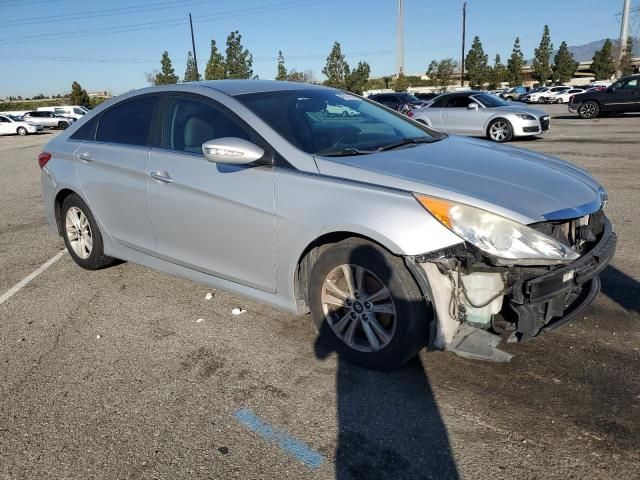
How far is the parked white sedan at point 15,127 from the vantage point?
3588 centimetres

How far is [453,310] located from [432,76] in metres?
86.0

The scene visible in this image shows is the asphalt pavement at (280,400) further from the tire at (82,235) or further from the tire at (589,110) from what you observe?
the tire at (589,110)

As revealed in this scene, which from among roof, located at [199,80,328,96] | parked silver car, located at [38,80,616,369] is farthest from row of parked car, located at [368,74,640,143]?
parked silver car, located at [38,80,616,369]

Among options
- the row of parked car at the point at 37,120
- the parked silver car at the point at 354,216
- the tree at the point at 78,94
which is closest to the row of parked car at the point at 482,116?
the parked silver car at the point at 354,216

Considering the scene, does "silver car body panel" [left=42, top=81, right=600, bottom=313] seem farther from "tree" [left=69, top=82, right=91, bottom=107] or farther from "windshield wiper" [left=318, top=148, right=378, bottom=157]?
"tree" [left=69, top=82, right=91, bottom=107]

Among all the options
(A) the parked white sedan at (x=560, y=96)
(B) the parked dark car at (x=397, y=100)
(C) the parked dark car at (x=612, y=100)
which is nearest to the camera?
(C) the parked dark car at (x=612, y=100)

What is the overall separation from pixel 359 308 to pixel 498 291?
78cm

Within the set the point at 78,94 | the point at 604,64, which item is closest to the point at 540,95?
the point at 604,64

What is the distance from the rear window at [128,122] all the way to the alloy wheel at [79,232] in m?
0.76

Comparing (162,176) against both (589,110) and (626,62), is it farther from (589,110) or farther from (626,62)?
(626,62)

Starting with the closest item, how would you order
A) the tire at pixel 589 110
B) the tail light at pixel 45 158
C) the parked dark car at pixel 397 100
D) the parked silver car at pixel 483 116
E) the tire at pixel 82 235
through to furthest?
1. the tire at pixel 82 235
2. the tail light at pixel 45 158
3. the parked silver car at pixel 483 116
4. the tire at pixel 589 110
5. the parked dark car at pixel 397 100

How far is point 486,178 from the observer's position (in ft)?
9.96

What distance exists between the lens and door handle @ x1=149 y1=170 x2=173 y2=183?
384 cm

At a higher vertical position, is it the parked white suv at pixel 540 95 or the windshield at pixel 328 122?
the windshield at pixel 328 122
